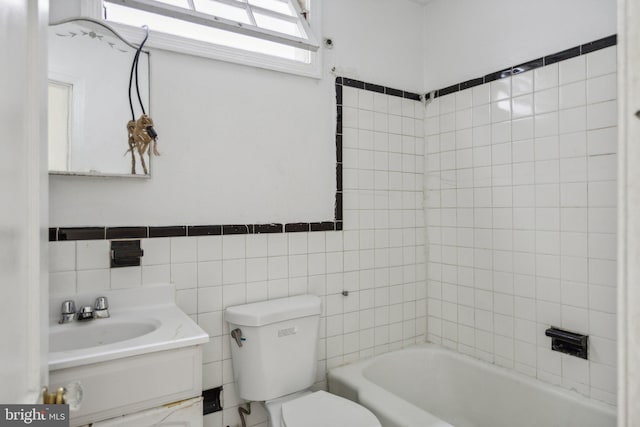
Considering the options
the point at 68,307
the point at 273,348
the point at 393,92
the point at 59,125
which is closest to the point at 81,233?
the point at 68,307

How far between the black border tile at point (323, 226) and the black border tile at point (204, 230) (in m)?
0.49

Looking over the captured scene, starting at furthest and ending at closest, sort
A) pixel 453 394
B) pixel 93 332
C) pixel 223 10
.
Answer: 1. pixel 453 394
2. pixel 223 10
3. pixel 93 332

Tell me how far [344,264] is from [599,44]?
1546 millimetres

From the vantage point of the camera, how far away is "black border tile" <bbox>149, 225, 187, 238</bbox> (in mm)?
1634

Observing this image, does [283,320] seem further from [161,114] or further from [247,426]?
[161,114]

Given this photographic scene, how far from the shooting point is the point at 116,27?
1.57 metres

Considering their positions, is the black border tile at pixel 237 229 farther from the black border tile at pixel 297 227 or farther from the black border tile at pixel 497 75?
the black border tile at pixel 497 75

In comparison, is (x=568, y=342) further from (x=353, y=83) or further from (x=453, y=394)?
(x=353, y=83)

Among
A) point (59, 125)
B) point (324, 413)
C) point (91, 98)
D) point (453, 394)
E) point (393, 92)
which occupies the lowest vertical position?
point (453, 394)

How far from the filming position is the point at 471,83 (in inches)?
88.4

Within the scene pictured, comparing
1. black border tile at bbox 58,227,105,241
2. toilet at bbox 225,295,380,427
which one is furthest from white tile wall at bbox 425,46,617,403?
black border tile at bbox 58,227,105,241

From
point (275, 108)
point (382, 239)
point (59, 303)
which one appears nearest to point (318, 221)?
point (382, 239)

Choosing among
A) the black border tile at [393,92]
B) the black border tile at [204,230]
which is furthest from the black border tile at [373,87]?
the black border tile at [204,230]

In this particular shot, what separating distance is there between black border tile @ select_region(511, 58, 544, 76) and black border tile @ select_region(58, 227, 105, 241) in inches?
81.4
